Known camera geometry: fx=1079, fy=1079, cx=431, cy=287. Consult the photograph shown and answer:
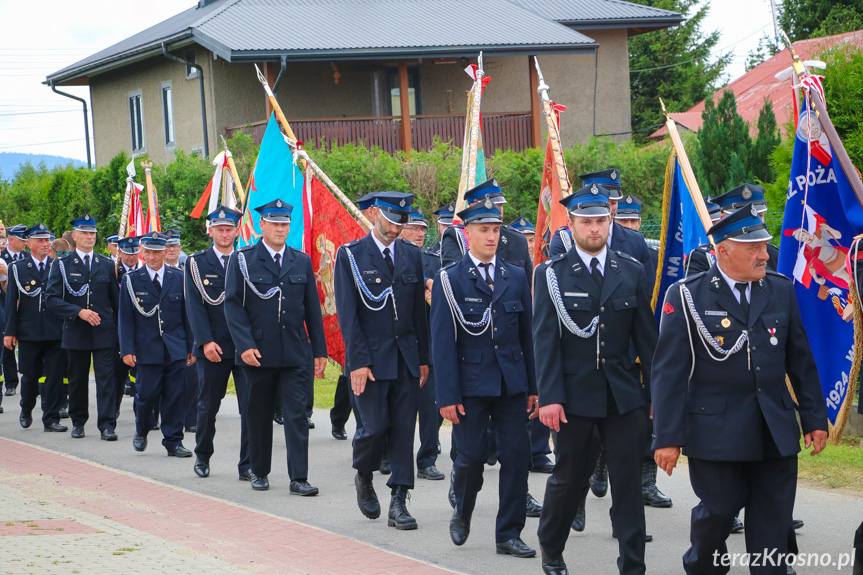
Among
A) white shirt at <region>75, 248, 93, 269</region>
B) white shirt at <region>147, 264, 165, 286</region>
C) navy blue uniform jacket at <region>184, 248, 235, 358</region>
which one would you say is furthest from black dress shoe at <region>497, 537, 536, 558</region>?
white shirt at <region>75, 248, 93, 269</region>

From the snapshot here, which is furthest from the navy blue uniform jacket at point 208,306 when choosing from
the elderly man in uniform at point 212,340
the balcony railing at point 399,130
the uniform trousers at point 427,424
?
the balcony railing at point 399,130

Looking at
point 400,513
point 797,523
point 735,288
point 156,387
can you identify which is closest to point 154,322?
point 156,387

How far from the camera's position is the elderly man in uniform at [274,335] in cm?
855

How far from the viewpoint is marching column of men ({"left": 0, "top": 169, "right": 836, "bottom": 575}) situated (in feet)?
16.7

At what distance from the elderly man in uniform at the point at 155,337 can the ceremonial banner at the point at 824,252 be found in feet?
21.4

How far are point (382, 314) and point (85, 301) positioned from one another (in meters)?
5.52

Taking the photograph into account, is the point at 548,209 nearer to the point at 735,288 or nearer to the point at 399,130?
the point at 735,288

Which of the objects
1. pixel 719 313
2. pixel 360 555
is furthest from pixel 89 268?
pixel 719 313

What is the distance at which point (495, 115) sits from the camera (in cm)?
2597

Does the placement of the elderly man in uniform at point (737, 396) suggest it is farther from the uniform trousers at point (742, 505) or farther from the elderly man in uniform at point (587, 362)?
the elderly man in uniform at point (587, 362)

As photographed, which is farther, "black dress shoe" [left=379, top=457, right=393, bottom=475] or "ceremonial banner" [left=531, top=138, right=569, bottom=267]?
"black dress shoe" [left=379, top=457, right=393, bottom=475]

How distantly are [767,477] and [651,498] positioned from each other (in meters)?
2.68

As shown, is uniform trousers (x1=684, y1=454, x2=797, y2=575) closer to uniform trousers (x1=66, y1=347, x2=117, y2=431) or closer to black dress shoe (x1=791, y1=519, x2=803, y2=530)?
black dress shoe (x1=791, y1=519, x2=803, y2=530)

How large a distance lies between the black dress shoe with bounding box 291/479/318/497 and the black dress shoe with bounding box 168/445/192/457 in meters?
2.26
